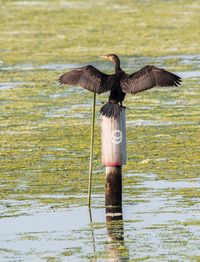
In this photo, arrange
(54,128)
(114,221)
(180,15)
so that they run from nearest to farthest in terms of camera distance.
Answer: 1. (114,221)
2. (54,128)
3. (180,15)

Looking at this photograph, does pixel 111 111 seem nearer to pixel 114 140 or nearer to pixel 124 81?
pixel 114 140

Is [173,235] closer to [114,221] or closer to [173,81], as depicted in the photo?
[114,221]

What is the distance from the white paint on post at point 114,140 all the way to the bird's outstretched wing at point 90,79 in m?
0.41

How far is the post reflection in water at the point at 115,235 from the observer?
38.2ft

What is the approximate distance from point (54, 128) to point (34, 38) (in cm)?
1541

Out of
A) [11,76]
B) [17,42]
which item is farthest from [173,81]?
[17,42]

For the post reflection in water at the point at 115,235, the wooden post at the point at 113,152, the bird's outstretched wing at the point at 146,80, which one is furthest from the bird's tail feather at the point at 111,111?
the post reflection in water at the point at 115,235

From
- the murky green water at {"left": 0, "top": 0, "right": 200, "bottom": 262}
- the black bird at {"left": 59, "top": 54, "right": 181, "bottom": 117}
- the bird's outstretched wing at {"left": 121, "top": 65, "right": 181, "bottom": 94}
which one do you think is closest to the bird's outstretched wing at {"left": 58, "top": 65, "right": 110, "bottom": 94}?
the black bird at {"left": 59, "top": 54, "right": 181, "bottom": 117}

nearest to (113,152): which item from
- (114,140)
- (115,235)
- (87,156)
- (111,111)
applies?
(114,140)

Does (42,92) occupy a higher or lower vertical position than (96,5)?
lower

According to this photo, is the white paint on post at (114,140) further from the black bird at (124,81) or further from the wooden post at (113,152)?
the black bird at (124,81)

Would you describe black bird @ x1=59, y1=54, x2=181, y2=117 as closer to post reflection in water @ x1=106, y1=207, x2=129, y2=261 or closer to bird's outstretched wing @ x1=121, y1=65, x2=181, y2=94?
bird's outstretched wing @ x1=121, y1=65, x2=181, y2=94

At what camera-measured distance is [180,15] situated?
40.1 m

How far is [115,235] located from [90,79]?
7.78 feet
